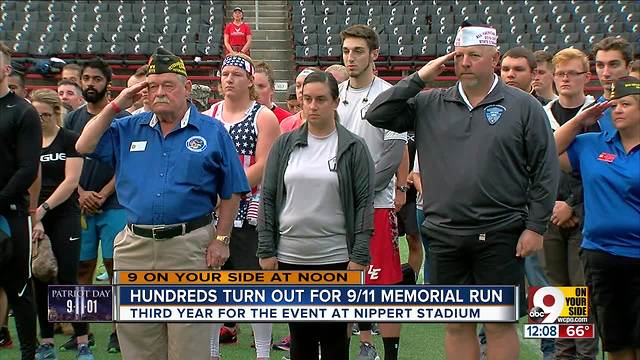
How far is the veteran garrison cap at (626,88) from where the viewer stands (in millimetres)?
4645

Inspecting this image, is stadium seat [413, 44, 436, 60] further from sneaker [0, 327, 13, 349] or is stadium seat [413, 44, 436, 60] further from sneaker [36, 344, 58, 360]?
Answer: sneaker [36, 344, 58, 360]

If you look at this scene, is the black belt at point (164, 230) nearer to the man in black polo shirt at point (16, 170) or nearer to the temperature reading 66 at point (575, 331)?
the man in black polo shirt at point (16, 170)

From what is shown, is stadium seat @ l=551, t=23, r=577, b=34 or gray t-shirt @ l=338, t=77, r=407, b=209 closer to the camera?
gray t-shirt @ l=338, t=77, r=407, b=209

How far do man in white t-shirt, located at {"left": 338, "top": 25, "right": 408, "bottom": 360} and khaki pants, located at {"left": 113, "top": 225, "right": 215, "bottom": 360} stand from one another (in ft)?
4.46

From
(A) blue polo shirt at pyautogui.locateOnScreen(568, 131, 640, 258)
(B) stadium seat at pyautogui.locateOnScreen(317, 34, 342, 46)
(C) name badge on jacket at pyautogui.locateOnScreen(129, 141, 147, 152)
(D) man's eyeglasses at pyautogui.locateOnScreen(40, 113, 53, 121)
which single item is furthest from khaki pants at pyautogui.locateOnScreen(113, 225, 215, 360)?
(B) stadium seat at pyautogui.locateOnScreen(317, 34, 342, 46)

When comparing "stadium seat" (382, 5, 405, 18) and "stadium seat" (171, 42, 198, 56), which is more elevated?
"stadium seat" (382, 5, 405, 18)

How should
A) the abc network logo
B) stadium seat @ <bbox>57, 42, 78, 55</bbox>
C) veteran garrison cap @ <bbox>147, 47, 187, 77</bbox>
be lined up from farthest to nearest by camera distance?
stadium seat @ <bbox>57, 42, 78, 55</bbox> < veteran garrison cap @ <bbox>147, 47, 187, 77</bbox> < the abc network logo

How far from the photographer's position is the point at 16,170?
5324 mm

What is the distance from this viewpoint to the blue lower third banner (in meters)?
4.01

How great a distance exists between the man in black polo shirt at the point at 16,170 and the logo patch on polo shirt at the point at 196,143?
123 centimetres

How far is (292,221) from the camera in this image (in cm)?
480

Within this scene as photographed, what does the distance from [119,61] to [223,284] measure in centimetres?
1537

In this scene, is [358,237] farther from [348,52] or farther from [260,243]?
[348,52]

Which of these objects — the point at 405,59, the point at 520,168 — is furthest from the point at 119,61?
the point at 520,168
